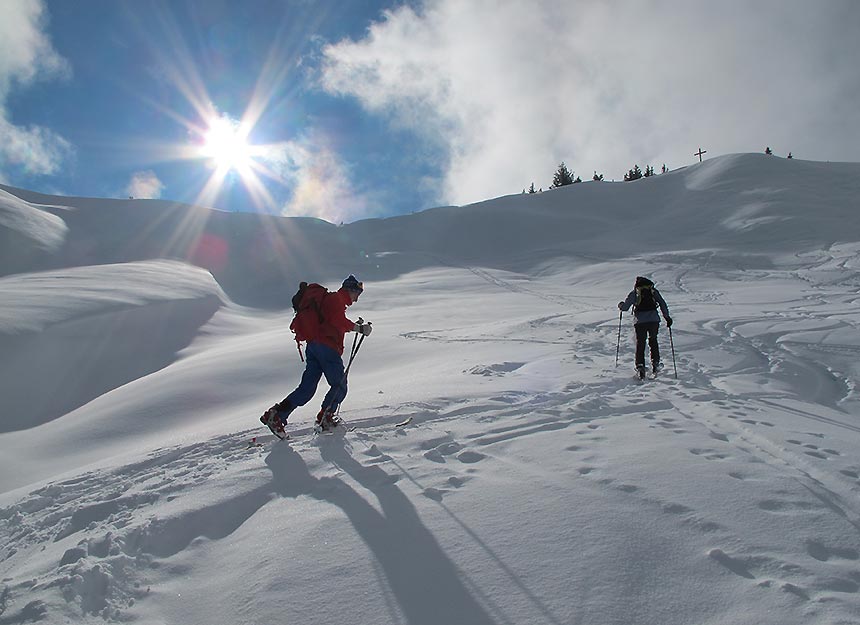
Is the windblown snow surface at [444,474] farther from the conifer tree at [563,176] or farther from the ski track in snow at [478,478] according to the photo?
the conifer tree at [563,176]

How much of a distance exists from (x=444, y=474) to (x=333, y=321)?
6.77 ft

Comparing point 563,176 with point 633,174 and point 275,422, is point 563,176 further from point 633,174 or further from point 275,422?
point 275,422

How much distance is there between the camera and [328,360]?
4914mm

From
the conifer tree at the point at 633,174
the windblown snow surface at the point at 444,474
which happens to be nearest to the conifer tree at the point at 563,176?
the conifer tree at the point at 633,174

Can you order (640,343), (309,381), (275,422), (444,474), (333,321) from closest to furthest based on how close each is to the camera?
(444,474)
(275,422)
(333,321)
(309,381)
(640,343)

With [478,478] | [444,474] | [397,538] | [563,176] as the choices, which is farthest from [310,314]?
[563,176]

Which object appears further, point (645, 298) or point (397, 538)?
point (645, 298)

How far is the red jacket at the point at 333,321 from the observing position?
482cm

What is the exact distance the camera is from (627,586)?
84.2 inches

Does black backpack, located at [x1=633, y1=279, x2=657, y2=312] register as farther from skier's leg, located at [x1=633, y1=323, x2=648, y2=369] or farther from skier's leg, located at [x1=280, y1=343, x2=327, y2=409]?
skier's leg, located at [x1=280, y1=343, x2=327, y2=409]

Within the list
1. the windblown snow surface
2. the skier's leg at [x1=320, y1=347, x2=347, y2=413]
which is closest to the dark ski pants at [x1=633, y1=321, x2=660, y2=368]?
the windblown snow surface

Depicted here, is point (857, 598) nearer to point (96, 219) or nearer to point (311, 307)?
point (311, 307)

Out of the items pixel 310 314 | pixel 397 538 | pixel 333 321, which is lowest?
pixel 397 538

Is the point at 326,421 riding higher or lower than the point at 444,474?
higher
